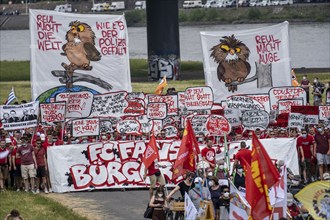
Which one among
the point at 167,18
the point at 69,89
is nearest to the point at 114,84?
the point at 69,89

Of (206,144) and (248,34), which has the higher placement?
(248,34)

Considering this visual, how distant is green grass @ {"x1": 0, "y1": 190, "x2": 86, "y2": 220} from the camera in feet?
88.9

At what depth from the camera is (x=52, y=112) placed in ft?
106

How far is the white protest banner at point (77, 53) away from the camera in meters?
34.8

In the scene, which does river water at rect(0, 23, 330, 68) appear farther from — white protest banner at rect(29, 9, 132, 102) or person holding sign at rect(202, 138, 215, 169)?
person holding sign at rect(202, 138, 215, 169)

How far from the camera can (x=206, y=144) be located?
29312 millimetres

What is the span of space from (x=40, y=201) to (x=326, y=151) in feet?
23.0

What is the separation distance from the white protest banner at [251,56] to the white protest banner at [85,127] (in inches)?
255

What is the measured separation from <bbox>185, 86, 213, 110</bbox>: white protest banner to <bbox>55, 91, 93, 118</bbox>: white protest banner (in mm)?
2666

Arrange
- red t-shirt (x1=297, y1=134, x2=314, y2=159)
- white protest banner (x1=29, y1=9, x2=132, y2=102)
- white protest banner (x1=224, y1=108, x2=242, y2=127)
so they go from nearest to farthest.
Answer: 1. red t-shirt (x1=297, y1=134, x2=314, y2=159)
2. white protest banner (x1=224, y1=108, x2=242, y2=127)
3. white protest banner (x1=29, y1=9, x2=132, y2=102)

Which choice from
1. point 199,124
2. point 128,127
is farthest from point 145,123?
point 199,124

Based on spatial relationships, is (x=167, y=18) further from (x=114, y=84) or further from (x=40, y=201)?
(x=40, y=201)

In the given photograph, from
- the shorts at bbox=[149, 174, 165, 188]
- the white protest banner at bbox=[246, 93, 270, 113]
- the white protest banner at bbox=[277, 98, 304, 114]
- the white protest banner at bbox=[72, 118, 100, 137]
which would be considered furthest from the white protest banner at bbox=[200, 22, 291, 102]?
the shorts at bbox=[149, 174, 165, 188]

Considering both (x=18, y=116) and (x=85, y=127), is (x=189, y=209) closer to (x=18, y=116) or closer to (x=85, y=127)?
(x=85, y=127)
